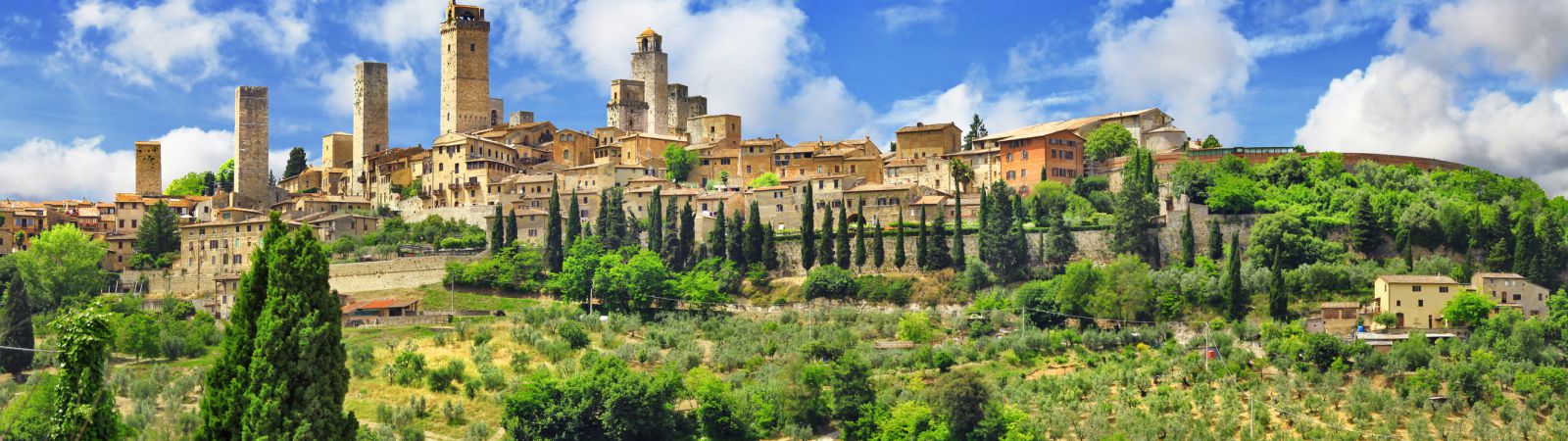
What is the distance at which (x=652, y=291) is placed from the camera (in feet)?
201

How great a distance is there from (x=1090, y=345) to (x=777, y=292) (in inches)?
541

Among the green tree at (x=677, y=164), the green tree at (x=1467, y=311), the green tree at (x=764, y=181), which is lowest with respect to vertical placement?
the green tree at (x=1467, y=311)

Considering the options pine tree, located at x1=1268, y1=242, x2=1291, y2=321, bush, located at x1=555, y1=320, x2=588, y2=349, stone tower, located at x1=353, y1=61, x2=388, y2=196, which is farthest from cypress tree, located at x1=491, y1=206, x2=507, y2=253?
pine tree, located at x1=1268, y1=242, x2=1291, y2=321

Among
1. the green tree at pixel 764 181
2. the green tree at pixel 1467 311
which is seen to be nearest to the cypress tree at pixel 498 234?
the green tree at pixel 764 181

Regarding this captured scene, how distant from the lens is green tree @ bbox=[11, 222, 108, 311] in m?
64.1

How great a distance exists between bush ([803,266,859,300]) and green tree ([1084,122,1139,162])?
15.7 metres

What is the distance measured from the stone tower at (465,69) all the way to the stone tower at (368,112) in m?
1.05

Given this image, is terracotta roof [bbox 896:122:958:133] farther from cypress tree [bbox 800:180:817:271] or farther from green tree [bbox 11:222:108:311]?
green tree [bbox 11:222:108:311]

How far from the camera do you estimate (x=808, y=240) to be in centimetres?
6312

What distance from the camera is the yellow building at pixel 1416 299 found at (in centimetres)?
5094

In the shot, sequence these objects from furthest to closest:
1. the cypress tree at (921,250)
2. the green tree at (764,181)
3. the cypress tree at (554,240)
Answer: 1. the green tree at (764,181)
2. the cypress tree at (554,240)
3. the cypress tree at (921,250)

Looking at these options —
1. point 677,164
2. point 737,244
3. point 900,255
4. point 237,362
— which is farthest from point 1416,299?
point 237,362

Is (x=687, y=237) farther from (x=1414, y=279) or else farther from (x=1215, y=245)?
(x=1414, y=279)

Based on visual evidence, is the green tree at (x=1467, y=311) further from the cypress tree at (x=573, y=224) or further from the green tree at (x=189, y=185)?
the green tree at (x=189, y=185)
